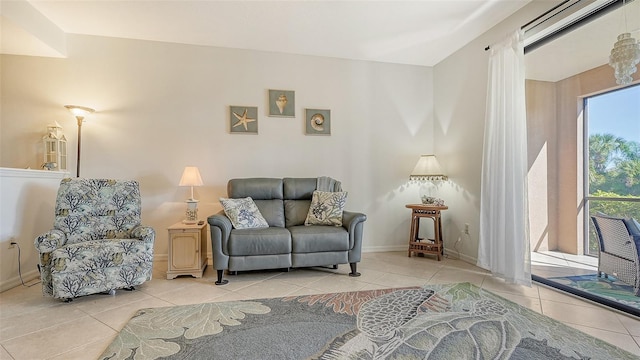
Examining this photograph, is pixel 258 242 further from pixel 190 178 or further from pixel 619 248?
pixel 619 248

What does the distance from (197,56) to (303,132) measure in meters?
1.67

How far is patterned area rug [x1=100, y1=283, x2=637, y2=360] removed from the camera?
64.4 inches

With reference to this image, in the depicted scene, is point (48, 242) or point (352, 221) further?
point (352, 221)

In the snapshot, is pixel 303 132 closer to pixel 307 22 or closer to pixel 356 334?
pixel 307 22

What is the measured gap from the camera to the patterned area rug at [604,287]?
2.33 metres

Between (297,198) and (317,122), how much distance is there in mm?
1137

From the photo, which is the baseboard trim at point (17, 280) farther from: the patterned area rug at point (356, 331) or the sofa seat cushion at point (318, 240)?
the sofa seat cushion at point (318, 240)

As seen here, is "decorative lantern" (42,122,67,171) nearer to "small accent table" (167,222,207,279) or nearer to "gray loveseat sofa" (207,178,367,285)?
"small accent table" (167,222,207,279)

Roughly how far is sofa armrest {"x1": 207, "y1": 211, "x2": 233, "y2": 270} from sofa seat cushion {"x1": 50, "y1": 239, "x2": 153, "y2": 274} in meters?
0.57

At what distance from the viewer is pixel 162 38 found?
11.7 ft

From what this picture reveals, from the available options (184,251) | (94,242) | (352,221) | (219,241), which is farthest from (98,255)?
(352,221)

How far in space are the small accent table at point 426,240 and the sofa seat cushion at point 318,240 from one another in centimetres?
122

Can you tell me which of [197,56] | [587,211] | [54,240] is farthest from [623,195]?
[54,240]

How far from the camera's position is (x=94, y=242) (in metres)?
2.55
